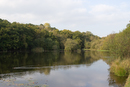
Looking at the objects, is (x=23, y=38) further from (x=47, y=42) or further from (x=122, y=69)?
(x=122, y=69)

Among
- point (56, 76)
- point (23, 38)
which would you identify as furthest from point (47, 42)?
point (56, 76)

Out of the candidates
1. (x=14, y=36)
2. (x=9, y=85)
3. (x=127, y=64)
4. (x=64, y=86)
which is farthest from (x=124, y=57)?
(x=14, y=36)

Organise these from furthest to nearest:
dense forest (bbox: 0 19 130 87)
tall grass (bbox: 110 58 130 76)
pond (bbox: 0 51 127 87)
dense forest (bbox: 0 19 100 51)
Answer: dense forest (bbox: 0 19 100 51) → dense forest (bbox: 0 19 130 87) → tall grass (bbox: 110 58 130 76) → pond (bbox: 0 51 127 87)

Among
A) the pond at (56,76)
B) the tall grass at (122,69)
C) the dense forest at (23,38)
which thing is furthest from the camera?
the dense forest at (23,38)

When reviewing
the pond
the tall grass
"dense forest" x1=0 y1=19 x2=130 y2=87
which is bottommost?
the pond

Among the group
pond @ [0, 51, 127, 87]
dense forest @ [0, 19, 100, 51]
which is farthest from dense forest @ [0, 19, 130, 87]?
pond @ [0, 51, 127, 87]

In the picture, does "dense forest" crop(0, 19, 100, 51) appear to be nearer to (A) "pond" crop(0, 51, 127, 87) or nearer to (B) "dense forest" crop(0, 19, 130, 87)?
(B) "dense forest" crop(0, 19, 130, 87)

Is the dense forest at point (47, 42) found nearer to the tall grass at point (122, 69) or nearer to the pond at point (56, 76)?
the tall grass at point (122, 69)

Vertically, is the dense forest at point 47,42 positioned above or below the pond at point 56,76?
above

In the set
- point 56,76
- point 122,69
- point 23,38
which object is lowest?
point 56,76

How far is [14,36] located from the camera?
4991 centimetres

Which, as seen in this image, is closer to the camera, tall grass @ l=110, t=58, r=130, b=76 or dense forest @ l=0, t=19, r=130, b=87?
tall grass @ l=110, t=58, r=130, b=76

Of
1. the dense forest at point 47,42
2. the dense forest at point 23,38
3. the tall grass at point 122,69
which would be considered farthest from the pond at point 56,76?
the dense forest at point 23,38

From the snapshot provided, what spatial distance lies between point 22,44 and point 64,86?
4680 centimetres
